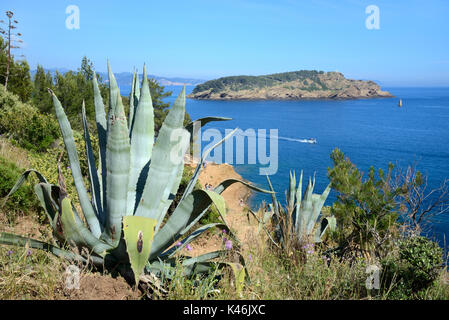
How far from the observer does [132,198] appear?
A: 2639mm

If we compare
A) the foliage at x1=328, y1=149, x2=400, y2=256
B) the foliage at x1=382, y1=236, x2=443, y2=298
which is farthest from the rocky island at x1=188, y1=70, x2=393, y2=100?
the foliage at x1=382, y1=236, x2=443, y2=298

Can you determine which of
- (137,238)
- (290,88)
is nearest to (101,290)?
(137,238)

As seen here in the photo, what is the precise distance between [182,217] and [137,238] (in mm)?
401

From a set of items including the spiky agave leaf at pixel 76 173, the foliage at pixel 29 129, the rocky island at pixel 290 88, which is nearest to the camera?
the spiky agave leaf at pixel 76 173

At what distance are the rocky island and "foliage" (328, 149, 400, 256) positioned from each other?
127483mm

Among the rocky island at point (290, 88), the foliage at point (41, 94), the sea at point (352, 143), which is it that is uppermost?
the rocky island at point (290, 88)

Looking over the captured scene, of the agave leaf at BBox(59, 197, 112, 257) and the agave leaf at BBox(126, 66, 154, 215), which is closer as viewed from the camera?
the agave leaf at BBox(59, 197, 112, 257)

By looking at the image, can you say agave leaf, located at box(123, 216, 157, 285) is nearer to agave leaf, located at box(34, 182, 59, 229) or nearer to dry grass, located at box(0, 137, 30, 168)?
agave leaf, located at box(34, 182, 59, 229)

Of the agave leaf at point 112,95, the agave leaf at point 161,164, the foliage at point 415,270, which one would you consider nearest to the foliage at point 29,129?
the agave leaf at point 112,95

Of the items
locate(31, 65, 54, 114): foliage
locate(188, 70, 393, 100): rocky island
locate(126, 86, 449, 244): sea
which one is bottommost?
locate(126, 86, 449, 244): sea

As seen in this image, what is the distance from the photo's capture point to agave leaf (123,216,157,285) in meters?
2.07

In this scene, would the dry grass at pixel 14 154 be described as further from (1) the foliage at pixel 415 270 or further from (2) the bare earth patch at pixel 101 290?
(1) the foliage at pixel 415 270

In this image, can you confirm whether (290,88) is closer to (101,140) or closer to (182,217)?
(101,140)

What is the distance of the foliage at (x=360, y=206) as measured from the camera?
6.05 m
